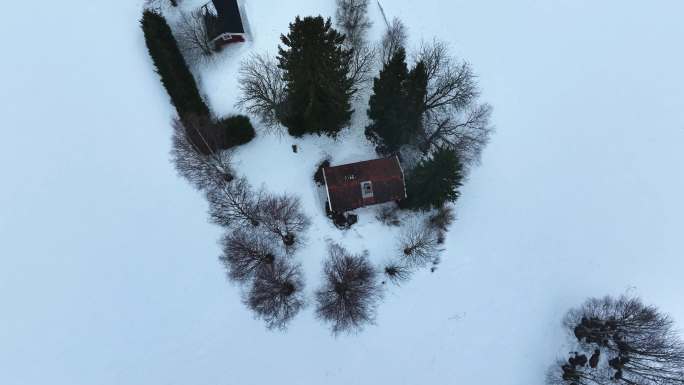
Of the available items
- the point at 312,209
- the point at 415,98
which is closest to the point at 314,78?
the point at 415,98

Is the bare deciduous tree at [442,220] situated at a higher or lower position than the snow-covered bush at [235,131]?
lower

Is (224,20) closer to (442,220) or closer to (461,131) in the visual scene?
(461,131)

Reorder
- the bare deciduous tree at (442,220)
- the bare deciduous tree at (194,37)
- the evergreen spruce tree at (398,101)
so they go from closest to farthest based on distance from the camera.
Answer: the evergreen spruce tree at (398,101), the bare deciduous tree at (442,220), the bare deciduous tree at (194,37)

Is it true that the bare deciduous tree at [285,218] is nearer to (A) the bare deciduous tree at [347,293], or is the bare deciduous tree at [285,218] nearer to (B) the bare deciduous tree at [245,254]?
(B) the bare deciduous tree at [245,254]

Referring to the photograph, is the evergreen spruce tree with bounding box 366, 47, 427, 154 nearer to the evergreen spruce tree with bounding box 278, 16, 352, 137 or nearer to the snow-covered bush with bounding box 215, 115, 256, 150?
the evergreen spruce tree with bounding box 278, 16, 352, 137

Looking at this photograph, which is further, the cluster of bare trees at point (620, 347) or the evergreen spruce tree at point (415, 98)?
the cluster of bare trees at point (620, 347)

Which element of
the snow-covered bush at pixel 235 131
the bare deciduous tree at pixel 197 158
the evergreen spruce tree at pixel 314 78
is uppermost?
the evergreen spruce tree at pixel 314 78

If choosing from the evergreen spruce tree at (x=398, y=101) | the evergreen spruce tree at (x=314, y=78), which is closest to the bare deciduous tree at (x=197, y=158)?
the evergreen spruce tree at (x=314, y=78)
